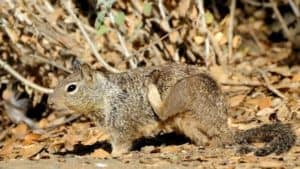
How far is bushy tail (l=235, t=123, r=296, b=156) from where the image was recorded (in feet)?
21.5

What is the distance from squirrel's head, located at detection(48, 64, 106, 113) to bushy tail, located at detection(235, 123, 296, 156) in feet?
4.35

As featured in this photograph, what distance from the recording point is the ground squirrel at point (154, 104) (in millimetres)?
7004

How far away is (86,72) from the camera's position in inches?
291

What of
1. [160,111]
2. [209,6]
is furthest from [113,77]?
[209,6]

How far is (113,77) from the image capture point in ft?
24.8

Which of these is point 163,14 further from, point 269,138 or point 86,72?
point 269,138

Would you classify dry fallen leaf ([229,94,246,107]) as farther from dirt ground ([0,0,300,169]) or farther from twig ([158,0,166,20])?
twig ([158,0,166,20])

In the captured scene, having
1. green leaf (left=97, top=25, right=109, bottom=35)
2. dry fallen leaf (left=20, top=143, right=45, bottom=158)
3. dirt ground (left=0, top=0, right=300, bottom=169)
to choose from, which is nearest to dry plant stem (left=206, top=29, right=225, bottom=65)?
dirt ground (left=0, top=0, right=300, bottom=169)

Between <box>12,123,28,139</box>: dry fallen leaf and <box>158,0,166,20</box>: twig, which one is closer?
<box>158,0,166,20</box>: twig

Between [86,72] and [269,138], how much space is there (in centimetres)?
171

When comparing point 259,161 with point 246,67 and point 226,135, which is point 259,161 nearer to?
point 226,135

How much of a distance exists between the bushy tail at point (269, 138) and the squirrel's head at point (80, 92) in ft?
4.35

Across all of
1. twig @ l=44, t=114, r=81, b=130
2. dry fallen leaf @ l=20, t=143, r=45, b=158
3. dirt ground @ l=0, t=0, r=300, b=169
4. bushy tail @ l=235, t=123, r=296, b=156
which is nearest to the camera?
bushy tail @ l=235, t=123, r=296, b=156

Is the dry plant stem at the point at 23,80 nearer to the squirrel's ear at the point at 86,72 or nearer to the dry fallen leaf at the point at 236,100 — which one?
the squirrel's ear at the point at 86,72
